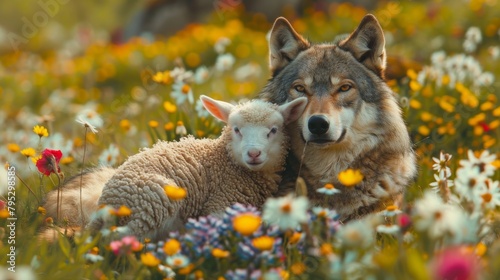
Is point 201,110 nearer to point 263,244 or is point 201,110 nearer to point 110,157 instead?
point 110,157

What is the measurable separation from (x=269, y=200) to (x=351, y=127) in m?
1.77

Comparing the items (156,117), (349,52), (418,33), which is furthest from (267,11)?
(349,52)

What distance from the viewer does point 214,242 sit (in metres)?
3.45

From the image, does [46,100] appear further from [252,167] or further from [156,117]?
[252,167]

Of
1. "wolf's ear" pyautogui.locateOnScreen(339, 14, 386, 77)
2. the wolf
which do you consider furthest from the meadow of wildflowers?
"wolf's ear" pyautogui.locateOnScreen(339, 14, 386, 77)

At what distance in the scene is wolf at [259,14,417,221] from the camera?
4.64 metres

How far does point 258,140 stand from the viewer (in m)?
4.40

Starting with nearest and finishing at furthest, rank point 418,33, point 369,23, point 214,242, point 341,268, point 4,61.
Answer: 1. point 341,268
2. point 214,242
3. point 369,23
4. point 418,33
5. point 4,61

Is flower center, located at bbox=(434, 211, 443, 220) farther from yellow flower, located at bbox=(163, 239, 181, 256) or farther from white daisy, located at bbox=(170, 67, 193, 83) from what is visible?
white daisy, located at bbox=(170, 67, 193, 83)

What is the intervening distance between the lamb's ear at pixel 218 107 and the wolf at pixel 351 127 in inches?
14.6

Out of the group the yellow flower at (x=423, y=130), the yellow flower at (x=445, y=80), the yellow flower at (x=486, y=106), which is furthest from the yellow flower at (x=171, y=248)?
the yellow flower at (x=445, y=80)

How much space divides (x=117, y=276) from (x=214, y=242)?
2.06ft

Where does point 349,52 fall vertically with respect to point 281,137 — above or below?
above

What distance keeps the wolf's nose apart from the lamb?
8.1 inches
